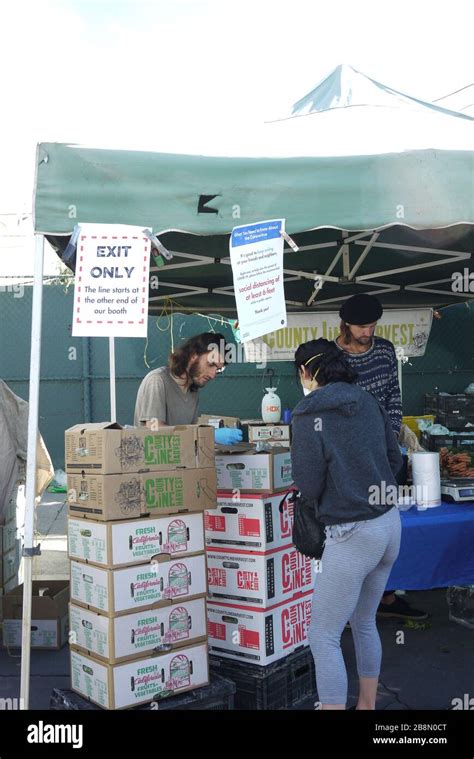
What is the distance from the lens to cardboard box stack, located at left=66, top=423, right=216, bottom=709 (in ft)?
9.96

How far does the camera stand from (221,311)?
712cm

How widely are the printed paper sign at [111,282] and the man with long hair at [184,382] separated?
2.31 feet

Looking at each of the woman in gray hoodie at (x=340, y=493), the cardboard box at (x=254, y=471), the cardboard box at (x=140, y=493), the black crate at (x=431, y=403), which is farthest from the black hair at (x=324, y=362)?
the black crate at (x=431, y=403)

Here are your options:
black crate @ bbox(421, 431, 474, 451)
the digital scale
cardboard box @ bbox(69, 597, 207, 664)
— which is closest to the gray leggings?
cardboard box @ bbox(69, 597, 207, 664)

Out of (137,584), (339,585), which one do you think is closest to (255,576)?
(137,584)

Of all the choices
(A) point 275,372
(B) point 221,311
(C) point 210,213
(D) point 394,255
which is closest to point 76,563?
(C) point 210,213

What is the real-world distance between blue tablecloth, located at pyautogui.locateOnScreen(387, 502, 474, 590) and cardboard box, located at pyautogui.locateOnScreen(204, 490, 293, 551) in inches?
25.3

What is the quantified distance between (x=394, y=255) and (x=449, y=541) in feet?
8.20

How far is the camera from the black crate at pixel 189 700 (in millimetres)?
3105

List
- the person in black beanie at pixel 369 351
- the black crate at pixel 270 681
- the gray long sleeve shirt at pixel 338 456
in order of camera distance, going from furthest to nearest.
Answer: the person in black beanie at pixel 369 351 < the black crate at pixel 270 681 < the gray long sleeve shirt at pixel 338 456

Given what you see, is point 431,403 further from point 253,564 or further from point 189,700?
point 189,700

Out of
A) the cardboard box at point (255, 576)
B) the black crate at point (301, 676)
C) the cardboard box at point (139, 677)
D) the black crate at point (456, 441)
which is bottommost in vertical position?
the black crate at point (301, 676)

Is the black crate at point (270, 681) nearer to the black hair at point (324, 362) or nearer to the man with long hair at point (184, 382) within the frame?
the man with long hair at point (184, 382)

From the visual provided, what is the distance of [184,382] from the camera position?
157 inches
